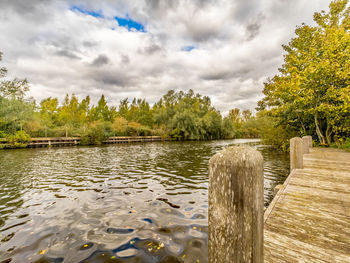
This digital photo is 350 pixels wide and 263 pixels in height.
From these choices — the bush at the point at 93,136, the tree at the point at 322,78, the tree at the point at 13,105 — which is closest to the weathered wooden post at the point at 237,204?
the tree at the point at 322,78

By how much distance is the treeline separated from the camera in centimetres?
2205

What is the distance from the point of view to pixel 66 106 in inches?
2080

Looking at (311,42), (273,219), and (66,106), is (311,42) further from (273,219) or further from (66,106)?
(66,106)

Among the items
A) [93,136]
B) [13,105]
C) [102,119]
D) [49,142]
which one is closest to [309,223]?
[13,105]

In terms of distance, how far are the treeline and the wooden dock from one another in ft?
86.7

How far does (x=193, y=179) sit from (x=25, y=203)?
5718 mm

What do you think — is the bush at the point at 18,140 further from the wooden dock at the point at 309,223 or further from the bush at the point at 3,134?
the wooden dock at the point at 309,223

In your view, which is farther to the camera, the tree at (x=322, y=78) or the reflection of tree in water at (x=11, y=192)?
the tree at (x=322, y=78)

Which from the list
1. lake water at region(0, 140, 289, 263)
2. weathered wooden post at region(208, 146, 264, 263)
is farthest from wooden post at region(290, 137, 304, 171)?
weathered wooden post at region(208, 146, 264, 263)

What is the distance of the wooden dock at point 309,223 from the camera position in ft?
5.79

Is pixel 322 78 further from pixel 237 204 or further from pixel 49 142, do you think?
pixel 49 142

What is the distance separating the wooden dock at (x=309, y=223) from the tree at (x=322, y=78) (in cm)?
867

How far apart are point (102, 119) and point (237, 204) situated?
150 feet

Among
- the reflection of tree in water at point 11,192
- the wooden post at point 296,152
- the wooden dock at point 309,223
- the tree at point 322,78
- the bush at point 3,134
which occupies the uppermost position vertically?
the tree at point 322,78
